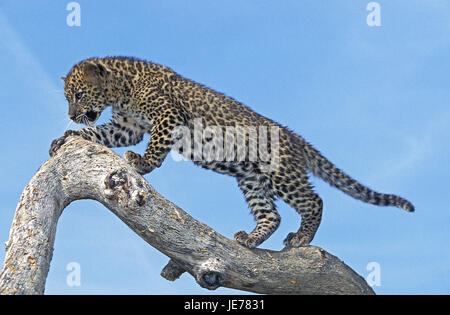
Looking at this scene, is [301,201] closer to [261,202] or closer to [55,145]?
[261,202]

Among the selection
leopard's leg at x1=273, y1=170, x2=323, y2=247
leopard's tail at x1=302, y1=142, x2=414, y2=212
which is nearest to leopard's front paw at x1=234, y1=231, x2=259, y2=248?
leopard's leg at x1=273, y1=170, x2=323, y2=247

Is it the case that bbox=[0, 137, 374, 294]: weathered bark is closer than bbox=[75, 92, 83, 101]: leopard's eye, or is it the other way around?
bbox=[0, 137, 374, 294]: weathered bark

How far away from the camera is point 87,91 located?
32.5 feet

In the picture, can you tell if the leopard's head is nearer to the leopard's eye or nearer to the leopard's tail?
the leopard's eye

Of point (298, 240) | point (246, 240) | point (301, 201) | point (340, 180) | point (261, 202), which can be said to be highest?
point (340, 180)

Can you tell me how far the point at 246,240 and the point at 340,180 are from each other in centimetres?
245

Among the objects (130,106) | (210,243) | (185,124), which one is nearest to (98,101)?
(130,106)

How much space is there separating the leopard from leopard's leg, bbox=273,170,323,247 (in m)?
0.02

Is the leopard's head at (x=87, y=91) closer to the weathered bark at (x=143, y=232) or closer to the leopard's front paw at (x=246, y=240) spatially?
the weathered bark at (x=143, y=232)

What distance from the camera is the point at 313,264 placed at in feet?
28.4

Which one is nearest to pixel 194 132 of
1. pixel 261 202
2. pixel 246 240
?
pixel 261 202

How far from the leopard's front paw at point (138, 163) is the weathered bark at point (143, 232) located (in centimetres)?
40

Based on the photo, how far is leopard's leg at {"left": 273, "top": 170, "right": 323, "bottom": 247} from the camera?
9.20m
